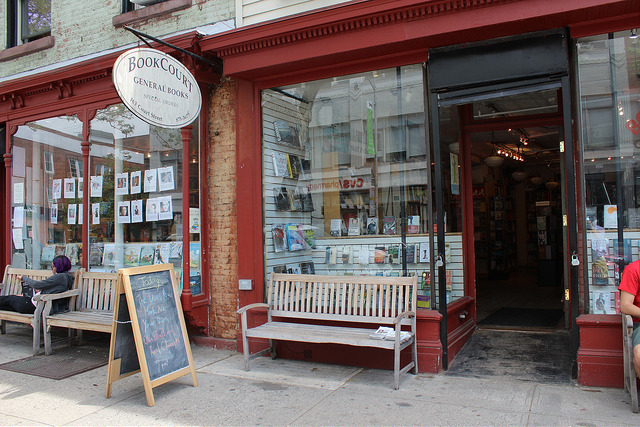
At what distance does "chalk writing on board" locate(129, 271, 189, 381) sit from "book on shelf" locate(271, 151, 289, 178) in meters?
2.22

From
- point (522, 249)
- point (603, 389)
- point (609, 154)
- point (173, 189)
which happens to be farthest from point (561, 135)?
point (522, 249)

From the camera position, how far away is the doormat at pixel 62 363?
19.5 feet

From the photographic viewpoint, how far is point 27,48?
9.18 meters

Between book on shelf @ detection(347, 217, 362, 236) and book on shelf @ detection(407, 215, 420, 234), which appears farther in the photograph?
book on shelf @ detection(347, 217, 362, 236)

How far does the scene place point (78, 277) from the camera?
7.36m

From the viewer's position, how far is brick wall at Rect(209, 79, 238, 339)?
6.90 m

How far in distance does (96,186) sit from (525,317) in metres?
7.15

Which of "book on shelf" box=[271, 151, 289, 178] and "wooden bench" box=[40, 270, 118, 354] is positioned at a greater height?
"book on shelf" box=[271, 151, 289, 178]

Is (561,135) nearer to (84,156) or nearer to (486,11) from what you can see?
(486,11)

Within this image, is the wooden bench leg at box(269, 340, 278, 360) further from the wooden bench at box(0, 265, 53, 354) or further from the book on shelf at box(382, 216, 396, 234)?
the wooden bench at box(0, 265, 53, 354)

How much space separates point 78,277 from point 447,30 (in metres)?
6.02

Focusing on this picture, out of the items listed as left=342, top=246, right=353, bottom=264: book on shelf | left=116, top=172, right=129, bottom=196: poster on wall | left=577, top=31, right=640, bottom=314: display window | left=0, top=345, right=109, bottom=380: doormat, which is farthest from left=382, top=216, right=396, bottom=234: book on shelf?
left=116, top=172, right=129, bottom=196: poster on wall

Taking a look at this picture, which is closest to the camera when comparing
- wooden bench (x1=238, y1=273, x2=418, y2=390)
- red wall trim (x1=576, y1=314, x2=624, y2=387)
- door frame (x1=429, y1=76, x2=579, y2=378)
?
red wall trim (x1=576, y1=314, x2=624, y2=387)

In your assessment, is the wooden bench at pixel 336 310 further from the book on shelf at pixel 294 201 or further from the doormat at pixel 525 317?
the doormat at pixel 525 317
